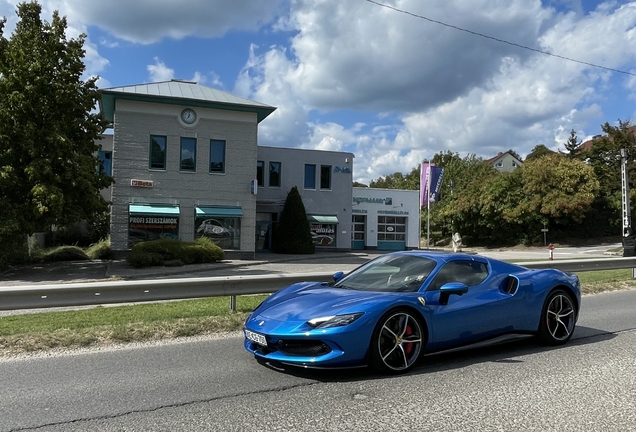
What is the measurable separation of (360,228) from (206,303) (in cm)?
2994

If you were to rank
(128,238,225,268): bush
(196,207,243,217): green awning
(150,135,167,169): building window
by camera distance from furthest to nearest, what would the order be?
1. (196,207,243,217): green awning
2. (150,135,167,169): building window
3. (128,238,225,268): bush

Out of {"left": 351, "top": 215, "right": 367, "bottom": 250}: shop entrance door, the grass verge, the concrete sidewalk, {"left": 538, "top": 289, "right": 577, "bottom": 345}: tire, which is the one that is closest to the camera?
{"left": 538, "top": 289, "right": 577, "bottom": 345}: tire

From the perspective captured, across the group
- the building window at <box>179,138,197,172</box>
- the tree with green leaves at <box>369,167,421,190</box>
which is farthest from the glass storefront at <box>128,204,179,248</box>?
the tree with green leaves at <box>369,167,421,190</box>

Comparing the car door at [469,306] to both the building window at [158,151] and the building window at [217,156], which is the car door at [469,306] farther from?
the building window at [158,151]

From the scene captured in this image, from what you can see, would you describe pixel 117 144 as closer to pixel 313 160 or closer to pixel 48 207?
pixel 48 207

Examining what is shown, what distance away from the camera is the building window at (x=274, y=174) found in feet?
116

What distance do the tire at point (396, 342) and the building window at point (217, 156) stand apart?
2410cm

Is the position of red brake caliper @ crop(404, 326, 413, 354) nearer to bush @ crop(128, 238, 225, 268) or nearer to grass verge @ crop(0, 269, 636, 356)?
grass verge @ crop(0, 269, 636, 356)

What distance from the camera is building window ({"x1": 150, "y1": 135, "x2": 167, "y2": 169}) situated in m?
27.4

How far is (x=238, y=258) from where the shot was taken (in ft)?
92.4

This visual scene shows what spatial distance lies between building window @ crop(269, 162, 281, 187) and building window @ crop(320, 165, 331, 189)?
3142 millimetres

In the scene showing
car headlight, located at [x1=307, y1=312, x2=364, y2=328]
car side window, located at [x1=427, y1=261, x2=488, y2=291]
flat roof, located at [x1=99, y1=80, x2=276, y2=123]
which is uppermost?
flat roof, located at [x1=99, y1=80, x2=276, y2=123]

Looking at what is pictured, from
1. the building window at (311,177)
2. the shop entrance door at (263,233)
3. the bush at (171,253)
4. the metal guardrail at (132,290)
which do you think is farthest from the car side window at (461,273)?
the building window at (311,177)

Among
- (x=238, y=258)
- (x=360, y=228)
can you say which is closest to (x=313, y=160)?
(x=360, y=228)
